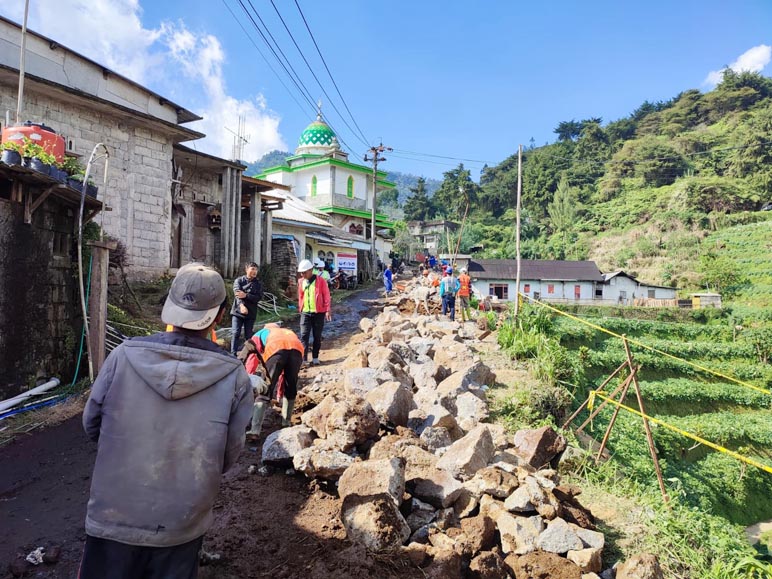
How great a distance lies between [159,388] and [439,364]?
6311mm

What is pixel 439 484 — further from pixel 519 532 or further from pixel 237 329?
pixel 237 329

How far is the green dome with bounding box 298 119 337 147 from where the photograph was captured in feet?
118

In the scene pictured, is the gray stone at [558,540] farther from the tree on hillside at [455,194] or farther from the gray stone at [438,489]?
the tree on hillside at [455,194]

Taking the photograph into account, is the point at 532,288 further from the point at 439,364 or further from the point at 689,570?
the point at 689,570

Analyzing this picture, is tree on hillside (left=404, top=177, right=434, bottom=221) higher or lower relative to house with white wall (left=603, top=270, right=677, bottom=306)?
higher

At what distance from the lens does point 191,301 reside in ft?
6.45

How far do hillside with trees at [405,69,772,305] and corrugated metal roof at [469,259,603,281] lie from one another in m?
6.41

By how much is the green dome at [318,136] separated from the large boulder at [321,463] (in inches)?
1350

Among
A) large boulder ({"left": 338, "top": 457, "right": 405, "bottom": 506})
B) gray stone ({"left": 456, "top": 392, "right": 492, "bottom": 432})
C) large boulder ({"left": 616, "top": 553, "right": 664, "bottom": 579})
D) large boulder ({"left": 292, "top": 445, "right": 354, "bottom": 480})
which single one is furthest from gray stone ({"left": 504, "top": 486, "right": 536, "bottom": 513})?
gray stone ({"left": 456, "top": 392, "right": 492, "bottom": 432})

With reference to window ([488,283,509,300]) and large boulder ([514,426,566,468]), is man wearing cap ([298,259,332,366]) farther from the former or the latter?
window ([488,283,509,300])

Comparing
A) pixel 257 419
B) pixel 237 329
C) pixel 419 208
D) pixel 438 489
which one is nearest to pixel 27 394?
pixel 237 329

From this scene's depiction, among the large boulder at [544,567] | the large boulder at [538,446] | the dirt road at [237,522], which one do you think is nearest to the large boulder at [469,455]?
the large boulder at [538,446]

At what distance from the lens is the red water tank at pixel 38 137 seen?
616cm

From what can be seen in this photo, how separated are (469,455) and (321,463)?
143 centimetres
